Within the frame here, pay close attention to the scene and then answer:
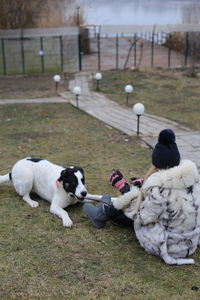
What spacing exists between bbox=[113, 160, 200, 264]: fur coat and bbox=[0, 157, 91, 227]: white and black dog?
90 centimetres

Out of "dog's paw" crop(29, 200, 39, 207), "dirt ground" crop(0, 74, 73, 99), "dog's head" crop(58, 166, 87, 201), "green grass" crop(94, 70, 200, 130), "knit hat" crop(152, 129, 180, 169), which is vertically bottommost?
"dirt ground" crop(0, 74, 73, 99)

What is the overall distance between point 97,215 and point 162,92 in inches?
358

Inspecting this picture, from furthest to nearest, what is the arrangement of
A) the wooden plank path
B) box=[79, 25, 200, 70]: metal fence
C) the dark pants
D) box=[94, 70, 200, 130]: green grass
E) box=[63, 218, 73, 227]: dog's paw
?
box=[79, 25, 200, 70]: metal fence < box=[94, 70, 200, 130]: green grass < the wooden plank path < box=[63, 218, 73, 227]: dog's paw < the dark pants

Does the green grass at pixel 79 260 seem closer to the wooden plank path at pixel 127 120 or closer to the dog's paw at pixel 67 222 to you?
the dog's paw at pixel 67 222

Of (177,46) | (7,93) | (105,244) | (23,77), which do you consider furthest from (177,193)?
(177,46)

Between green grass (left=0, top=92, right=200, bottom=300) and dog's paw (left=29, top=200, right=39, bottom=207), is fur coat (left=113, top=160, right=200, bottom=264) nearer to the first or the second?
green grass (left=0, top=92, right=200, bottom=300)

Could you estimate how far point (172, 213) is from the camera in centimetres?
352

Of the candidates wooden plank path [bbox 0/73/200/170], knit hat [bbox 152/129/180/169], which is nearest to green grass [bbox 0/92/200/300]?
knit hat [bbox 152/129/180/169]

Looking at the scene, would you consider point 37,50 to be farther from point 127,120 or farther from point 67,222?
point 67,222

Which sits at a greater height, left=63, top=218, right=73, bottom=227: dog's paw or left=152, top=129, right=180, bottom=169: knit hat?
left=152, top=129, right=180, bottom=169: knit hat

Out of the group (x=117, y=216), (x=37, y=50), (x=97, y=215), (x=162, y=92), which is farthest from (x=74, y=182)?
(x=37, y=50)

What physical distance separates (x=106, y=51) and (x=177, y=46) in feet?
11.9

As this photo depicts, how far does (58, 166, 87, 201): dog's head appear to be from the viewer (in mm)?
4363

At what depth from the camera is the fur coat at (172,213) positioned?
137 inches
